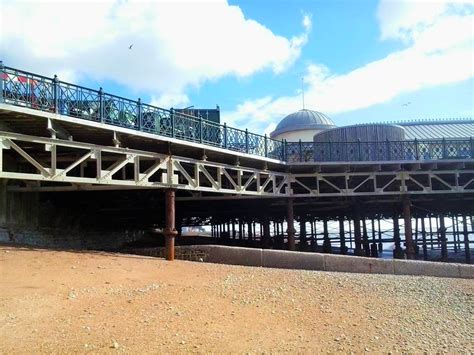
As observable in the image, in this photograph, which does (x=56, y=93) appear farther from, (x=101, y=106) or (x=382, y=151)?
(x=382, y=151)

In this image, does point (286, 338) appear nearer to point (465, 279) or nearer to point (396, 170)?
point (465, 279)

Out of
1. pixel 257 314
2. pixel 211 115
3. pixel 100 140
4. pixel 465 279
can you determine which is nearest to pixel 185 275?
pixel 257 314

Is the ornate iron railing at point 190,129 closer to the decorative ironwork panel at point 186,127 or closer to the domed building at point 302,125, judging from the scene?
the decorative ironwork panel at point 186,127

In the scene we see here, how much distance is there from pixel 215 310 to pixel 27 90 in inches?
293

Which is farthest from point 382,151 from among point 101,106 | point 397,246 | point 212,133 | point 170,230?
point 101,106

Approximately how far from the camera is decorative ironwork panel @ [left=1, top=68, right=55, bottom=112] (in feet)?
36.6

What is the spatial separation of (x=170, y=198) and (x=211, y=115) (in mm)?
6708

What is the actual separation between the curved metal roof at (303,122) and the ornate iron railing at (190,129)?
15.3m

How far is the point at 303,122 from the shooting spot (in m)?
37.6

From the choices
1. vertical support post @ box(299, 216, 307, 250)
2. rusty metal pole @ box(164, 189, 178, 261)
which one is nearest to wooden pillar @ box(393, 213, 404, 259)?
vertical support post @ box(299, 216, 307, 250)

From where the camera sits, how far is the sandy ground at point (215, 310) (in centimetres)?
707

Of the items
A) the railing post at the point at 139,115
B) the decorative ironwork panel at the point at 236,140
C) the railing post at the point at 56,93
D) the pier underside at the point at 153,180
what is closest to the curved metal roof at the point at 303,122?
the pier underside at the point at 153,180

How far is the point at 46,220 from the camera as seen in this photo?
17.7m

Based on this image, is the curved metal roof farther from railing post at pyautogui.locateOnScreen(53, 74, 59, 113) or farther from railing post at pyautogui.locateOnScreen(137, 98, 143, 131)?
railing post at pyautogui.locateOnScreen(53, 74, 59, 113)
